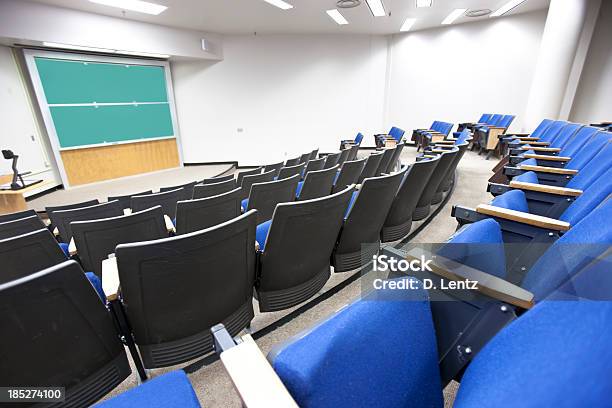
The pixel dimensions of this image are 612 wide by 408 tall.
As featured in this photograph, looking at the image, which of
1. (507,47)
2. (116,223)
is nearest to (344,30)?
(507,47)

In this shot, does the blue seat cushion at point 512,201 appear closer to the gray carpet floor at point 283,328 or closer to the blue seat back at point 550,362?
the gray carpet floor at point 283,328

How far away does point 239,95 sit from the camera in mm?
8852

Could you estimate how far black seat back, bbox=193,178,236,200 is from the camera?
279 cm

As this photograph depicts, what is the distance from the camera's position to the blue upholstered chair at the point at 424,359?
363 mm

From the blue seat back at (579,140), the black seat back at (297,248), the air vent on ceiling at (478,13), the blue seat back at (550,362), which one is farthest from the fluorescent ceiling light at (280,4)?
the blue seat back at (550,362)

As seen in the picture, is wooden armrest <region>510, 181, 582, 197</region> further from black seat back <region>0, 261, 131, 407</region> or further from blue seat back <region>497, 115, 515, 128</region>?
blue seat back <region>497, 115, 515, 128</region>

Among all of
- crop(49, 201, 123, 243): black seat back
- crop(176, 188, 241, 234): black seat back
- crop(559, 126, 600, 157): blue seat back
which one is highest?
crop(559, 126, 600, 157): blue seat back

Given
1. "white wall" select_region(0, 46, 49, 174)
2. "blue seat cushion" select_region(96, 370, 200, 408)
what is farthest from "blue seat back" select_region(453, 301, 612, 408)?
"white wall" select_region(0, 46, 49, 174)

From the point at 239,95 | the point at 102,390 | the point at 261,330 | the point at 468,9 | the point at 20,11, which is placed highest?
the point at 468,9

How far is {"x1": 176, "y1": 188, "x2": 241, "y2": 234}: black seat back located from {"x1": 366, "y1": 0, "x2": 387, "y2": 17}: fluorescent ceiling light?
20.4 ft

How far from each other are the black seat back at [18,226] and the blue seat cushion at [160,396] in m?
2.10

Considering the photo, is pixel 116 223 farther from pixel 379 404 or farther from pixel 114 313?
pixel 379 404

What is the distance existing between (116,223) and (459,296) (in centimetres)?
183

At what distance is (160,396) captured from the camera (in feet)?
2.37
